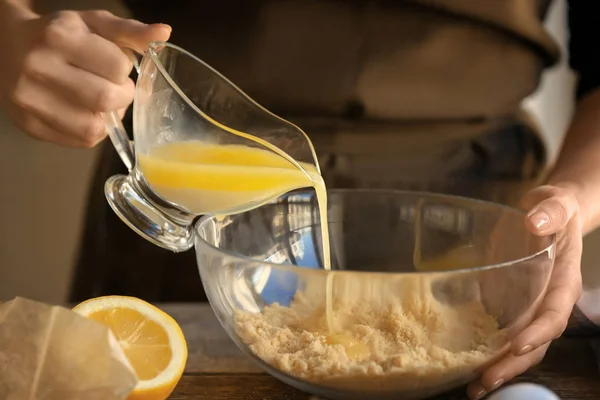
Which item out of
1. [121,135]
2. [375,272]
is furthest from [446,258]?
[121,135]

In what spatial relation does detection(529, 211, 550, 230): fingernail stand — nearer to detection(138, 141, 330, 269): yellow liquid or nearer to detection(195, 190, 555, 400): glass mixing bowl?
detection(195, 190, 555, 400): glass mixing bowl

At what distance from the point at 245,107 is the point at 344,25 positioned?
354mm

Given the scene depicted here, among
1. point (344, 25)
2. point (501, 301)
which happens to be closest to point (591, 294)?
point (501, 301)

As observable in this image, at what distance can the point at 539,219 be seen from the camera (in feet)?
1.87

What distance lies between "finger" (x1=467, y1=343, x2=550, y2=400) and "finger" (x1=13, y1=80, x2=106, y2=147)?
39 centimetres

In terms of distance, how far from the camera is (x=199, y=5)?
37.7 inches

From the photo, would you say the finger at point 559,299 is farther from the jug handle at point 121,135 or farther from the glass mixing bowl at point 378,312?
the jug handle at point 121,135

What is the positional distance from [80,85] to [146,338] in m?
0.22

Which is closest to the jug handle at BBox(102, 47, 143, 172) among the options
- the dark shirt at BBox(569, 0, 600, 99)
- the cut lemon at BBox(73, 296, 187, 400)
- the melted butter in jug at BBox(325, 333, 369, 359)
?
the cut lemon at BBox(73, 296, 187, 400)

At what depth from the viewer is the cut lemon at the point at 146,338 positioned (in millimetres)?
526

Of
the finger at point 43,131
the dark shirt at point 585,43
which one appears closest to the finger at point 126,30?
the finger at point 43,131

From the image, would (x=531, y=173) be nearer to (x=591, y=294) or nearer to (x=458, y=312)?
(x=591, y=294)

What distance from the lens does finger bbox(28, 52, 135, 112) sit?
1.95 feet

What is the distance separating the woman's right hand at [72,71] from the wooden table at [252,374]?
0.22 m
